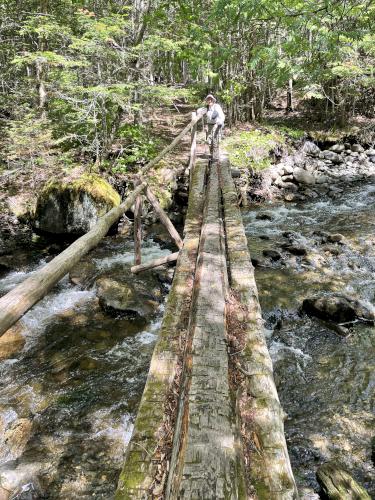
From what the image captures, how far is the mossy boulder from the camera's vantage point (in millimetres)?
9281

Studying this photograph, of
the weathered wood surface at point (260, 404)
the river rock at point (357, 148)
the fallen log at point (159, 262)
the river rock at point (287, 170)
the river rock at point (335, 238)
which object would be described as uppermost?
the river rock at point (357, 148)

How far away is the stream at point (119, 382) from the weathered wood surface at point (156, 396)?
1385 millimetres

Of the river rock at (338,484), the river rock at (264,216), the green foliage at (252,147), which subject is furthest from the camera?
the green foliage at (252,147)

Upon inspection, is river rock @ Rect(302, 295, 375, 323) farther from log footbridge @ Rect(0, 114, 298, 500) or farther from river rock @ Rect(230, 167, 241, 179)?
river rock @ Rect(230, 167, 241, 179)

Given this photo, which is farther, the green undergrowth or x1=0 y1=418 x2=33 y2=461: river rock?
the green undergrowth

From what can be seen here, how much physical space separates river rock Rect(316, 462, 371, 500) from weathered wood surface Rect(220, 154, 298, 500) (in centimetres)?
66

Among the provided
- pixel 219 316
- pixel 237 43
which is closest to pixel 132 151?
pixel 237 43

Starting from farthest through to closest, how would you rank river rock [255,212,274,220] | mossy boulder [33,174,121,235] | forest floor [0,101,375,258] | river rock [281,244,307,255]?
river rock [255,212,274,220], forest floor [0,101,375,258], mossy boulder [33,174,121,235], river rock [281,244,307,255]

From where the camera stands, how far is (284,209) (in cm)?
1216

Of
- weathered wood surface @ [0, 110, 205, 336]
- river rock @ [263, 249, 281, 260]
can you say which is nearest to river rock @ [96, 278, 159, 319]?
river rock @ [263, 249, 281, 260]

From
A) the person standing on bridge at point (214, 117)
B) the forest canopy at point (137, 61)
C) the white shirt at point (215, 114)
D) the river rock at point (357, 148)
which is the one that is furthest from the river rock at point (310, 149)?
the white shirt at point (215, 114)

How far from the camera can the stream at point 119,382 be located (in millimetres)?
3490

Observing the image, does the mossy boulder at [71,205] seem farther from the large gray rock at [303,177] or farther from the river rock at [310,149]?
the river rock at [310,149]

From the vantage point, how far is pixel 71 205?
9305 millimetres
